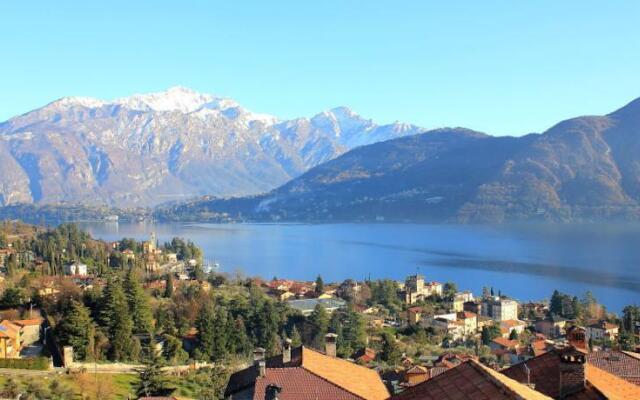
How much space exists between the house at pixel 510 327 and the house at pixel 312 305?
10.5 m

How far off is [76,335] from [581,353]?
21821 millimetres

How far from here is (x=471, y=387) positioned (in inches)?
285

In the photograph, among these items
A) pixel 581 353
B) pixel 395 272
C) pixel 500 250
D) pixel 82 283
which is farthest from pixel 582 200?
pixel 581 353

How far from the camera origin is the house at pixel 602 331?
41.7 m

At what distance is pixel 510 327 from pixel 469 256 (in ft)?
198

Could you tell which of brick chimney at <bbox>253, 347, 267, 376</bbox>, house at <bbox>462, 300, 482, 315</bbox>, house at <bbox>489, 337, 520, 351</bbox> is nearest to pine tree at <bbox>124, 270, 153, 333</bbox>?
brick chimney at <bbox>253, 347, 267, 376</bbox>

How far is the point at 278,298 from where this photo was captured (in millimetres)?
49875

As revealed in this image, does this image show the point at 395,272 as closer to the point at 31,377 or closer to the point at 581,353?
the point at 31,377

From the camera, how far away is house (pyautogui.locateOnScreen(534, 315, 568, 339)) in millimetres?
45969

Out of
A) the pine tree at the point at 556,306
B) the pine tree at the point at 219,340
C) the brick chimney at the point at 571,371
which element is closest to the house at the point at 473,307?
the pine tree at the point at 556,306

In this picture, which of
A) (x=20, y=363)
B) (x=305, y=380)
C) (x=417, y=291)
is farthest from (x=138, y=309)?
(x=417, y=291)

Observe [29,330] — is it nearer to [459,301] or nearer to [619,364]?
[619,364]

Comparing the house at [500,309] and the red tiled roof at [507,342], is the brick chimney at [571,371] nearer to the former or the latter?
the red tiled roof at [507,342]

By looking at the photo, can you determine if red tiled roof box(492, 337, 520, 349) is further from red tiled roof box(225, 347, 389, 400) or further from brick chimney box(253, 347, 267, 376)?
brick chimney box(253, 347, 267, 376)
